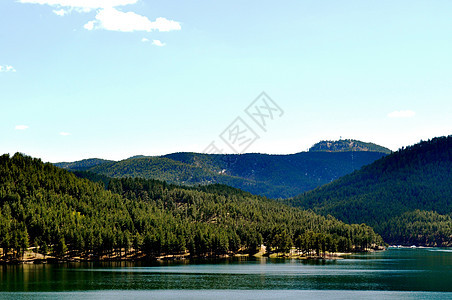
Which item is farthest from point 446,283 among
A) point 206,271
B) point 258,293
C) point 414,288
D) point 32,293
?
point 32,293

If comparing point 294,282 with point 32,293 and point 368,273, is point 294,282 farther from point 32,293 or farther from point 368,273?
point 32,293

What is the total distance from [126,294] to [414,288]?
7353cm

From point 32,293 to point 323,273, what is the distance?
95.7 m

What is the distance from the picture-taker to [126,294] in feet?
426

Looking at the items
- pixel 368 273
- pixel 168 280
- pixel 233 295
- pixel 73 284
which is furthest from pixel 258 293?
pixel 368 273

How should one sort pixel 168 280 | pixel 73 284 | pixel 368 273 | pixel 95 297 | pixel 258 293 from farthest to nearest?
pixel 368 273, pixel 168 280, pixel 73 284, pixel 258 293, pixel 95 297

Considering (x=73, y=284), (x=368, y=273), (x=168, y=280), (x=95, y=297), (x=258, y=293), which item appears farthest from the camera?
(x=368, y=273)

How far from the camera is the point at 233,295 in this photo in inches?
5098

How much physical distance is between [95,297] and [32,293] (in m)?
16.0

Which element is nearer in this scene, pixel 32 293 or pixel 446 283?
pixel 32 293

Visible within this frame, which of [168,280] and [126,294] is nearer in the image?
[126,294]

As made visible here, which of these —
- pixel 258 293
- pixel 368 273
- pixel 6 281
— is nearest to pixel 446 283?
pixel 368 273

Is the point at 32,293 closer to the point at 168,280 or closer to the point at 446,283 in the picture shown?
the point at 168,280

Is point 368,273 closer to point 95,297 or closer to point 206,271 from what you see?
point 206,271
